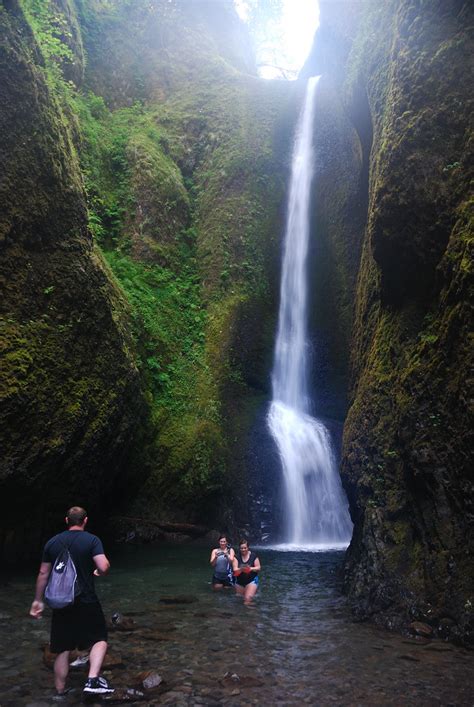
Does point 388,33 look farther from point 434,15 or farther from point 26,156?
point 26,156

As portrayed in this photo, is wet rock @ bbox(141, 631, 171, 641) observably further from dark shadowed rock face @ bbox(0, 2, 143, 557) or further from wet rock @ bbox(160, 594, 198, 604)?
dark shadowed rock face @ bbox(0, 2, 143, 557)

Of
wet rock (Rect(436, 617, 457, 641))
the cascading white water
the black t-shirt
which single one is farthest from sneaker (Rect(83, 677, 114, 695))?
the cascading white water

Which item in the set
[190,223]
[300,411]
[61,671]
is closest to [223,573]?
[61,671]

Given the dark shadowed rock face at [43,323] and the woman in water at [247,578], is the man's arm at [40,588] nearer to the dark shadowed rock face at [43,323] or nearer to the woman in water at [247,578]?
the dark shadowed rock face at [43,323]

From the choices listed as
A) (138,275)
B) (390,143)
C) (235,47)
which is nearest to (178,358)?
(138,275)

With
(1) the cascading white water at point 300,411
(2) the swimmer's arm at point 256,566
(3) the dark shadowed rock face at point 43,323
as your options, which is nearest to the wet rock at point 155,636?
(2) the swimmer's arm at point 256,566

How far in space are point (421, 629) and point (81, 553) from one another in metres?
4.91

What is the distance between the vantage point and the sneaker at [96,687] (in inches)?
176

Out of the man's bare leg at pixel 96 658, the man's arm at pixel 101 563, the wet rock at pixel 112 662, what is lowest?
the wet rock at pixel 112 662

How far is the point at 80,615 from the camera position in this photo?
4648mm

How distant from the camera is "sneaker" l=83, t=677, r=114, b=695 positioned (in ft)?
14.7

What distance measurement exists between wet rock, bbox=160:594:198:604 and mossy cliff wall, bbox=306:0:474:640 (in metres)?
2.89

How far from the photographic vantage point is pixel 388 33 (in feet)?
42.0

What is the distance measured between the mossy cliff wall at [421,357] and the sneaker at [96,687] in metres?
4.56
